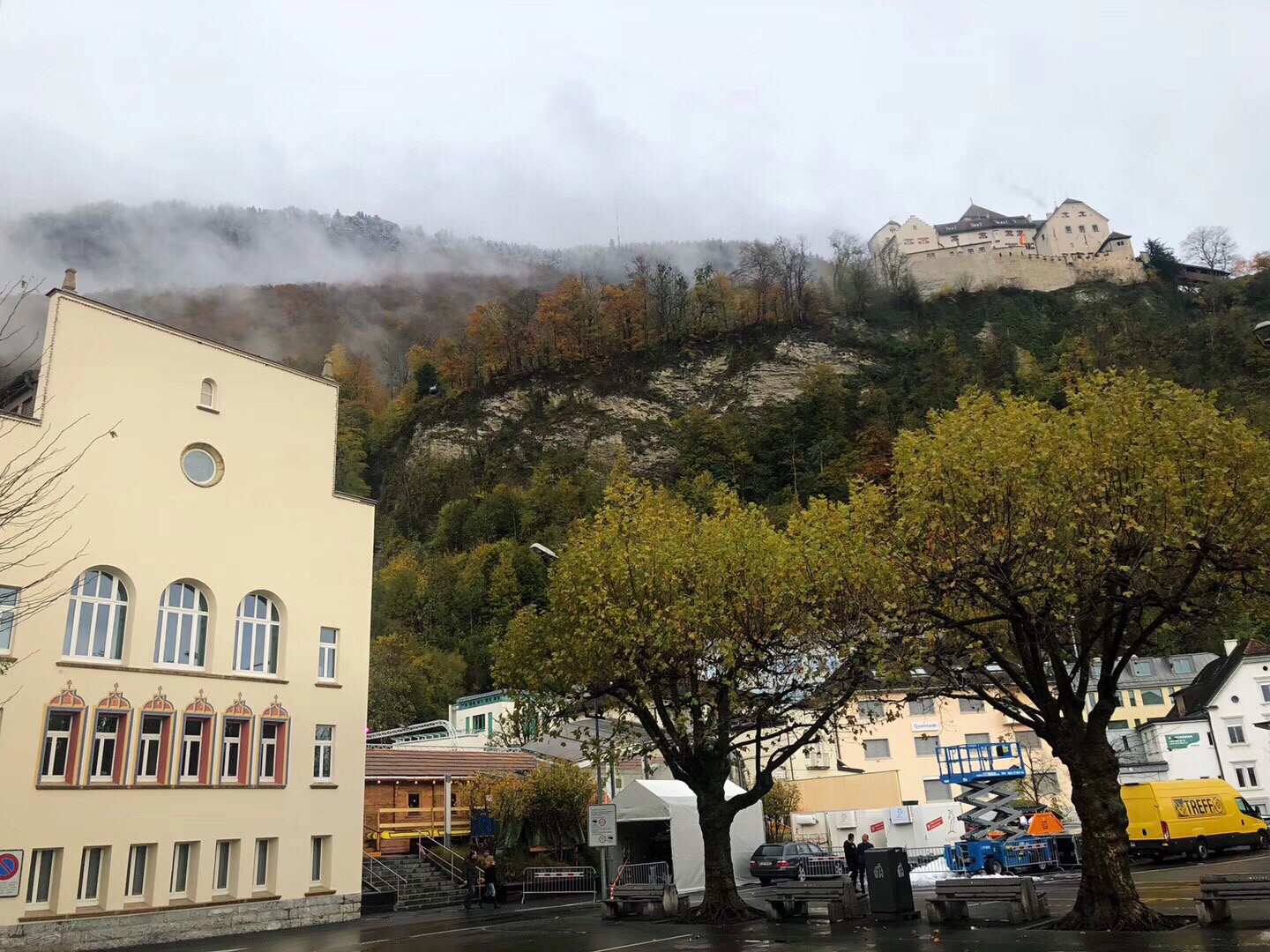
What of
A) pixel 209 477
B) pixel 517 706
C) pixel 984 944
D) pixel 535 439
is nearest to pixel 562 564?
pixel 517 706

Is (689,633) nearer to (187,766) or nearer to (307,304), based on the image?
(187,766)

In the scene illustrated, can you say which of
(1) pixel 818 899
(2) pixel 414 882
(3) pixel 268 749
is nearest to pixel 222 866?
(3) pixel 268 749

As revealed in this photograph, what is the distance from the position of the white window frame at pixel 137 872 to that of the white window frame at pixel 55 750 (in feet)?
7.89

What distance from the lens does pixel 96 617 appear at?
22391 millimetres

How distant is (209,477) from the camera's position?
25.5 metres

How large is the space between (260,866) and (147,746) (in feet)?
15.0

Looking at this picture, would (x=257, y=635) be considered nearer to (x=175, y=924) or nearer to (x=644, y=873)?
(x=175, y=924)

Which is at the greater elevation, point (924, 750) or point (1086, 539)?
point (1086, 539)

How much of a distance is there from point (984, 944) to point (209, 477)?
73.1 feet

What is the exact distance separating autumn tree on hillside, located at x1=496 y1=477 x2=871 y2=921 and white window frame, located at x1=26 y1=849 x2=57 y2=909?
11502mm

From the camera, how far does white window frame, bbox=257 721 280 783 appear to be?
24688 mm

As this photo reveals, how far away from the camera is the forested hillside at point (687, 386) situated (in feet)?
315

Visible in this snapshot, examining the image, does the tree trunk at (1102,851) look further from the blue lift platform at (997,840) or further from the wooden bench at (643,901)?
the blue lift platform at (997,840)

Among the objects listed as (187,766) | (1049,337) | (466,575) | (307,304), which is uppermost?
(307,304)
